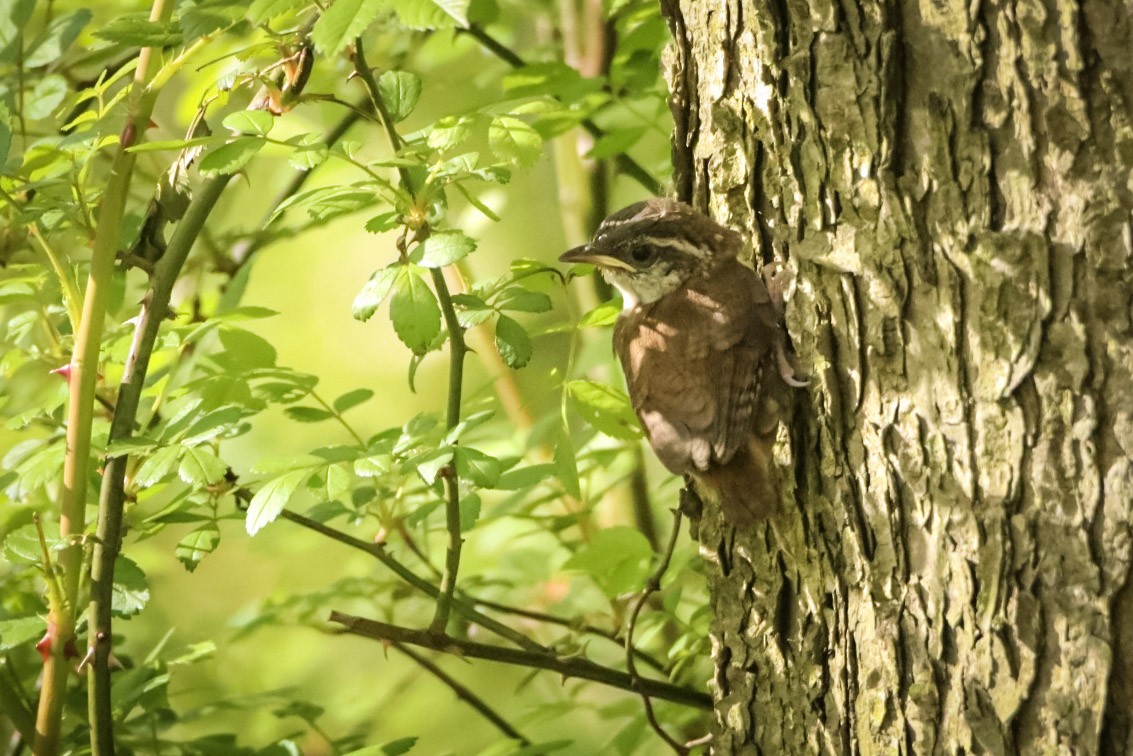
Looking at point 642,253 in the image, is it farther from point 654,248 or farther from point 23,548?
point 23,548

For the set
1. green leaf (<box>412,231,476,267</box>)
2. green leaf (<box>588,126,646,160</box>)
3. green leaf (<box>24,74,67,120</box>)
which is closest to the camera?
green leaf (<box>412,231,476,267</box>)

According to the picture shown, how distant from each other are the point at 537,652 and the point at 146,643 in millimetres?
2005

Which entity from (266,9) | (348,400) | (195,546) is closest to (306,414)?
(348,400)

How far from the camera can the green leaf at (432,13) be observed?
1412 millimetres

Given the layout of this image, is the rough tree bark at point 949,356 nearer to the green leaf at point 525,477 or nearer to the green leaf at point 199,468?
the green leaf at point 525,477

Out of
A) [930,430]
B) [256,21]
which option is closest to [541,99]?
[256,21]

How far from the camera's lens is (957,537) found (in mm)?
1604

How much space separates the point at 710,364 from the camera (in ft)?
6.04

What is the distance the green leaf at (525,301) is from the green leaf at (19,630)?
985 mm

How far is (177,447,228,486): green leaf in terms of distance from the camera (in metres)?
1.58

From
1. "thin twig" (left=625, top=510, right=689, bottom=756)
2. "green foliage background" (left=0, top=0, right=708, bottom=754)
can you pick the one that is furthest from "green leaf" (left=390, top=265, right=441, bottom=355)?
"thin twig" (left=625, top=510, right=689, bottom=756)

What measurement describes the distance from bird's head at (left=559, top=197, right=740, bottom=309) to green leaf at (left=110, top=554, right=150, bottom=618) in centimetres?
95

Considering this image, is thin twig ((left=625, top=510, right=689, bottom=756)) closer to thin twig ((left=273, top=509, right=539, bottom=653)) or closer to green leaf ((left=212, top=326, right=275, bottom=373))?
thin twig ((left=273, top=509, right=539, bottom=653))

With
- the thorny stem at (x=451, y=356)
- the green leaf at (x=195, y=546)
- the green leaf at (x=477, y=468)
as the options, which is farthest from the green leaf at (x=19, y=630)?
the green leaf at (x=477, y=468)
